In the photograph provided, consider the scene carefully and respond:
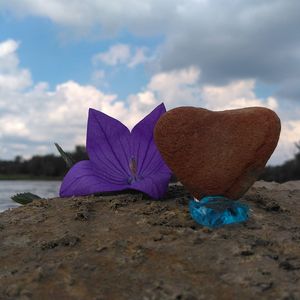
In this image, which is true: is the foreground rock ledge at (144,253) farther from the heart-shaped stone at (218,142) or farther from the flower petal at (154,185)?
the heart-shaped stone at (218,142)

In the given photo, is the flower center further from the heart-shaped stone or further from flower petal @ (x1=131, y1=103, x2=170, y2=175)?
the heart-shaped stone

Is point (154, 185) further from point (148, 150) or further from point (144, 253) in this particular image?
point (144, 253)

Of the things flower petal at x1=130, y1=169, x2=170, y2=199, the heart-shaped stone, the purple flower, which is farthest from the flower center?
the heart-shaped stone

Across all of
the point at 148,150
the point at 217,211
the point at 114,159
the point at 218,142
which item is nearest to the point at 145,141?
the point at 148,150

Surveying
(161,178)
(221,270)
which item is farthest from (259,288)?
(161,178)

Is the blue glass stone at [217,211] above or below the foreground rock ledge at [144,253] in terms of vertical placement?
above

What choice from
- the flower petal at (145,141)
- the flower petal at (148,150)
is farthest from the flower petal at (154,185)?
the flower petal at (145,141)
